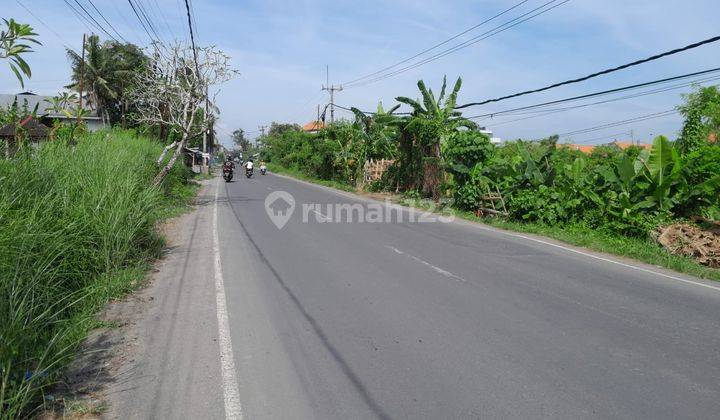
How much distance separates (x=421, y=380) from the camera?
4508 millimetres

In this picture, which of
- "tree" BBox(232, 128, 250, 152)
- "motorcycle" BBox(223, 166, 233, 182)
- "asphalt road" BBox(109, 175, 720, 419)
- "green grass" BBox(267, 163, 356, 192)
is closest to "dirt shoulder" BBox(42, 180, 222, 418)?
"asphalt road" BBox(109, 175, 720, 419)

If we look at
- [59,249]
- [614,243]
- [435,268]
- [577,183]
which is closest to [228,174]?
[577,183]

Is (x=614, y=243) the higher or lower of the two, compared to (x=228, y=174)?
lower

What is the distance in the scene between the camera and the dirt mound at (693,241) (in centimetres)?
1080

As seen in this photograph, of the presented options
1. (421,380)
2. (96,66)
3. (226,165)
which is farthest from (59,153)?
(96,66)

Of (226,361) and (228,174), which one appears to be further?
(228,174)

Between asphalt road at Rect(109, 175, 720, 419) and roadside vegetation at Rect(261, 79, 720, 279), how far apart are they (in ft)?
11.7

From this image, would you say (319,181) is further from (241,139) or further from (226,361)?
(241,139)

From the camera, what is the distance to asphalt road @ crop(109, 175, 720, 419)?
4.14 m

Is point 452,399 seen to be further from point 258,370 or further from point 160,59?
point 160,59

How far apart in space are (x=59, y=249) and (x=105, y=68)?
46.2 meters

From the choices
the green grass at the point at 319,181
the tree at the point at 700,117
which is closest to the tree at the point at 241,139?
the green grass at the point at 319,181

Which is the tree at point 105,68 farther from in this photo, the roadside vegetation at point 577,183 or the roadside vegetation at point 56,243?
the roadside vegetation at point 56,243

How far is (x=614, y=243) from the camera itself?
1274 centimetres
